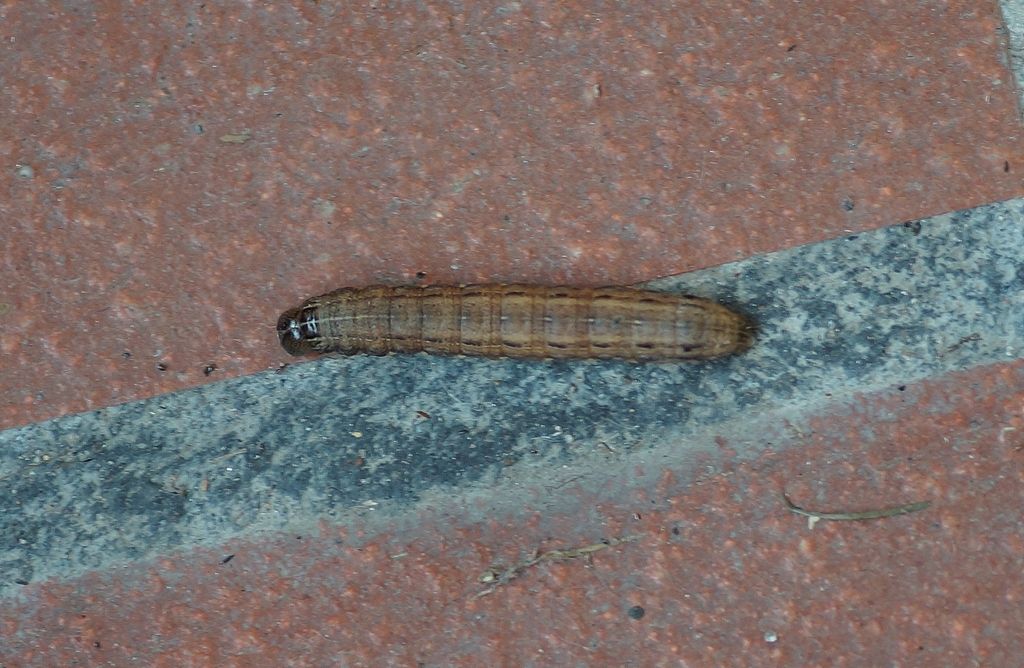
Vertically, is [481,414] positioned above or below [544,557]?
above

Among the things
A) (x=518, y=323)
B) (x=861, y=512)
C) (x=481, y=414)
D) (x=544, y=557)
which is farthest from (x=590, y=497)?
(x=861, y=512)

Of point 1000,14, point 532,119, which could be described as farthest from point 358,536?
point 1000,14

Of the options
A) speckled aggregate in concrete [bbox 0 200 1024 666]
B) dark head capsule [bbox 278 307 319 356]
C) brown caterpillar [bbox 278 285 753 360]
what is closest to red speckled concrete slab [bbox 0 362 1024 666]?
speckled aggregate in concrete [bbox 0 200 1024 666]

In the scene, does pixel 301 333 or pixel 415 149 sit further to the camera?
pixel 415 149

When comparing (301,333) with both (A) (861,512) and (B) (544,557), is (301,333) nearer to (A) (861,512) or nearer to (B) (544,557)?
(B) (544,557)

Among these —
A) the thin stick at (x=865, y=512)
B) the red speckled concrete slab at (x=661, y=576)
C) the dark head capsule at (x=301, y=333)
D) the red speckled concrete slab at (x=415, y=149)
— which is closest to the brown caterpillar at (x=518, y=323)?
the dark head capsule at (x=301, y=333)

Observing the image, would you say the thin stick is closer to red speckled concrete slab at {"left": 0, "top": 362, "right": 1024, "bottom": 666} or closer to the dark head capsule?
red speckled concrete slab at {"left": 0, "top": 362, "right": 1024, "bottom": 666}

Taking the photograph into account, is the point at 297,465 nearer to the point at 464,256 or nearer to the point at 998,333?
the point at 464,256
